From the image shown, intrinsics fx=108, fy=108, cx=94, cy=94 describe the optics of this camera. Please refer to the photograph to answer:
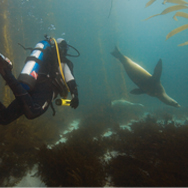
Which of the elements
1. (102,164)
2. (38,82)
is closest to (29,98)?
(38,82)

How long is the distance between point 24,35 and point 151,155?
23.4 metres

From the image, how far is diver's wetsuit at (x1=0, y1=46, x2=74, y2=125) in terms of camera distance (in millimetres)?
1660

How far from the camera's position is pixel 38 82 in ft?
7.17

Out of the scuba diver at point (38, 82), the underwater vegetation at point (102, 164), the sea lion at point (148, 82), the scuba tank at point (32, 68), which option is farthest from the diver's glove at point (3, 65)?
the sea lion at point (148, 82)

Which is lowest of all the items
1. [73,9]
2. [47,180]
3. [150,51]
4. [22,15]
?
[150,51]

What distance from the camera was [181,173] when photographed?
6.24 feet

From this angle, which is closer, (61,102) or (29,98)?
(29,98)

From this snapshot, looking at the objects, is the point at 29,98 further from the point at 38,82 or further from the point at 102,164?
the point at 102,164

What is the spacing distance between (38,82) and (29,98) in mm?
503

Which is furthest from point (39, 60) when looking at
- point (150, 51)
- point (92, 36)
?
point (150, 51)

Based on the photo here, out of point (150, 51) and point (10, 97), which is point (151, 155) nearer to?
point (10, 97)

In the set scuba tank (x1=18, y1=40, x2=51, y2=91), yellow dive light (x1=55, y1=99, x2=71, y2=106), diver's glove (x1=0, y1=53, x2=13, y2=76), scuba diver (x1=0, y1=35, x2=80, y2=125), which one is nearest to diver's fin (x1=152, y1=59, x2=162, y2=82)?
scuba diver (x1=0, y1=35, x2=80, y2=125)

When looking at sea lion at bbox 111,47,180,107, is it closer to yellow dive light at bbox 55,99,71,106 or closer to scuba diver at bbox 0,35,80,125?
scuba diver at bbox 0,35,80,125

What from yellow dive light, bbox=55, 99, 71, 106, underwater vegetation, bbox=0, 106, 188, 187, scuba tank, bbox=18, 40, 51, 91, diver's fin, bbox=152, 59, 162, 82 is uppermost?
scuba tank, bbox=18, 40, 51, 91
